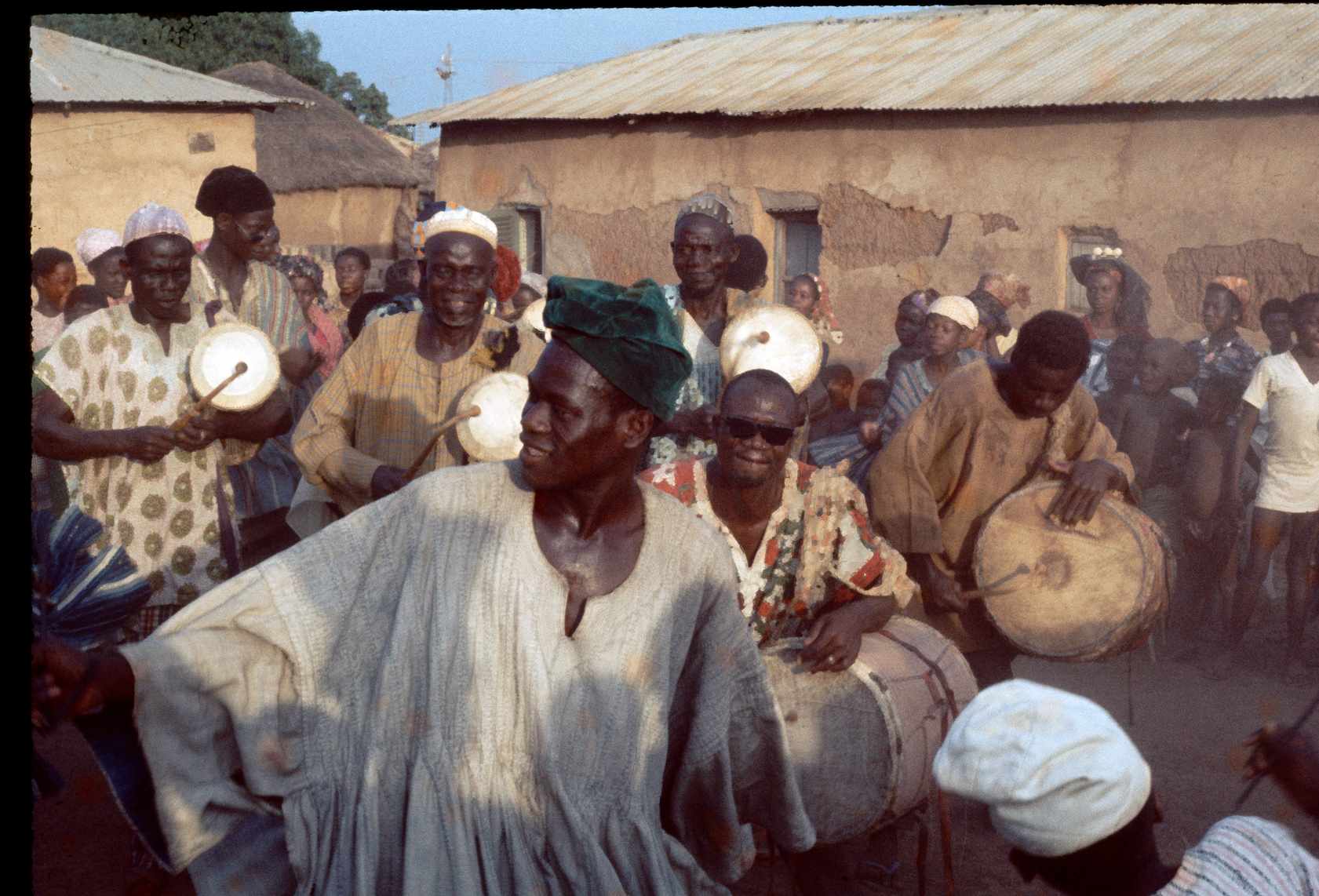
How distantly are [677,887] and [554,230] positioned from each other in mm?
13240

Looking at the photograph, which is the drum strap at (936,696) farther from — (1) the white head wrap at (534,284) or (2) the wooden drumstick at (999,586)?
(1) the white head wrap at (534,284)

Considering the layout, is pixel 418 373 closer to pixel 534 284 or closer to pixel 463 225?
pixel 463 225

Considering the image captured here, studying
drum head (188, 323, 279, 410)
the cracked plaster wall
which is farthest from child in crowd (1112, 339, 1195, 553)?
drum head (188, 323, 279, 410)

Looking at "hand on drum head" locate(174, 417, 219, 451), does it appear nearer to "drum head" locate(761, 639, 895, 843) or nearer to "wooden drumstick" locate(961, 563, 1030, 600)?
"drum head" locate(761, 639, 895, 843)

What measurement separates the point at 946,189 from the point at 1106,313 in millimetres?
3663

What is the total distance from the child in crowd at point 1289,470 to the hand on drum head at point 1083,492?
298 centimetres

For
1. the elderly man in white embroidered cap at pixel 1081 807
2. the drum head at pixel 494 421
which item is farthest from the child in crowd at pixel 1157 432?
the elderly man in white embroidered cap at pixel 1081 807

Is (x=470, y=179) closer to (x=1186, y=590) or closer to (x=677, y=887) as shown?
(x=1186, y=590)

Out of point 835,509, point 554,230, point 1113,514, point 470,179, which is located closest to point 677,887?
point 835,509

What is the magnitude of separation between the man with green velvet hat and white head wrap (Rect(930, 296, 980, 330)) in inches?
202

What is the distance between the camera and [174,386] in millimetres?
5367

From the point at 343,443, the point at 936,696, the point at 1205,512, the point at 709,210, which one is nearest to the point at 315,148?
the point at 1205,512

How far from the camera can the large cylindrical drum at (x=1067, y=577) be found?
548cm

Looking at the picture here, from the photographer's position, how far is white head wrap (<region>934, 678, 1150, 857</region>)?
2209mm
